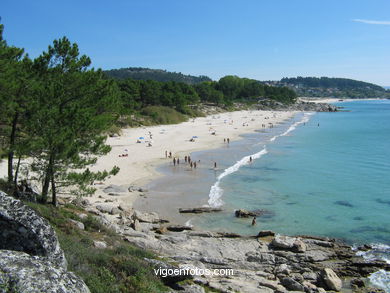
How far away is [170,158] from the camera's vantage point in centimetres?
4234

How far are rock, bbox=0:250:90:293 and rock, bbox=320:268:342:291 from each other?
37.2 ft

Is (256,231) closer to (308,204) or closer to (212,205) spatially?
(212,205)

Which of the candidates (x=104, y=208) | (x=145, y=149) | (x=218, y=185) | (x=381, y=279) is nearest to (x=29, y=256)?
(x=381, y=279)

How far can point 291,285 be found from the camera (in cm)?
1362

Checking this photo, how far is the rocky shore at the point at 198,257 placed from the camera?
249 inches

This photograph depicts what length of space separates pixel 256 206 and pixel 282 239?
7.24m

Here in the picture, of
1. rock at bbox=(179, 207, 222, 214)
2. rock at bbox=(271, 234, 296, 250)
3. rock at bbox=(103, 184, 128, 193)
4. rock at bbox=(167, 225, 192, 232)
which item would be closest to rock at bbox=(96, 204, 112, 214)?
rock at bbox=(103, 184, 128, 193)

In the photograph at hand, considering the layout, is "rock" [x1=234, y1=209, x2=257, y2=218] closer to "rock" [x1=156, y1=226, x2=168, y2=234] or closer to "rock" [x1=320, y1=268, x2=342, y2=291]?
"rock" [x1=156, y1=226, x2=168, y2=234]

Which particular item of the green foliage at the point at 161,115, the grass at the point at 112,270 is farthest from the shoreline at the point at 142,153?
the grass at the point at 112,270

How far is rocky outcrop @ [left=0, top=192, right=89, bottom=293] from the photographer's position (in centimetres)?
577

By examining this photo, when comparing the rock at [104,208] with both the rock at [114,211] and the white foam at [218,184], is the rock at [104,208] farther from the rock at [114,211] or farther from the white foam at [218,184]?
the white foam at [218,184]

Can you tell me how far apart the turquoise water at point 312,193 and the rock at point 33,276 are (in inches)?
628

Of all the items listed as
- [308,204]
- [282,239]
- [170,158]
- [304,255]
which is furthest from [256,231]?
[170,158]

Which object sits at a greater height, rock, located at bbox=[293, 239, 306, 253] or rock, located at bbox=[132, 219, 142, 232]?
rock, located at bbox=[132, 219, 142, 232]
